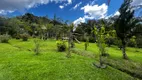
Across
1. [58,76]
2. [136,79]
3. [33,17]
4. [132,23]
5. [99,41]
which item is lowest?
[136,79]

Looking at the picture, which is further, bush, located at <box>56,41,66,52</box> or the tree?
bush, located at <box>56,41,66,52</box>

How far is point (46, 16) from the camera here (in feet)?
334

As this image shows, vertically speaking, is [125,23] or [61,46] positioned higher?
[125,23]

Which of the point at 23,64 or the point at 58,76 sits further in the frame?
the point at 23,64

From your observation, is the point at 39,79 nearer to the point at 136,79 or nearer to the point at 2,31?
the point at 136,79

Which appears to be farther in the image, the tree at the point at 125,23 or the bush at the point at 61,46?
the bush at the point at 61,46

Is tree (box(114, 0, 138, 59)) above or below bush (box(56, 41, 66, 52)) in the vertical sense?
above

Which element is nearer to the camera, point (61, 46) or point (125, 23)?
point (125, 23)

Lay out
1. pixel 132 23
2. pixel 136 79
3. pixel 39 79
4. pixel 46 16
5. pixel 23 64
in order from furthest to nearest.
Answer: pixel 46 16 → pixel 132 23 → pixel 136 79 → pixel 23 64 → pixel 39 79

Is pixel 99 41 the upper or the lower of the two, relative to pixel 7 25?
lower

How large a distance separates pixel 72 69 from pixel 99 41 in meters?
6.27

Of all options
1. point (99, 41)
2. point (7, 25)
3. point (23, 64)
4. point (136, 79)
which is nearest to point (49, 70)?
point (23, 64)

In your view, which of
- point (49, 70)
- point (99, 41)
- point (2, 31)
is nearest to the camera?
point (49, 70)

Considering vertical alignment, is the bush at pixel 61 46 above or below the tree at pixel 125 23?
below
